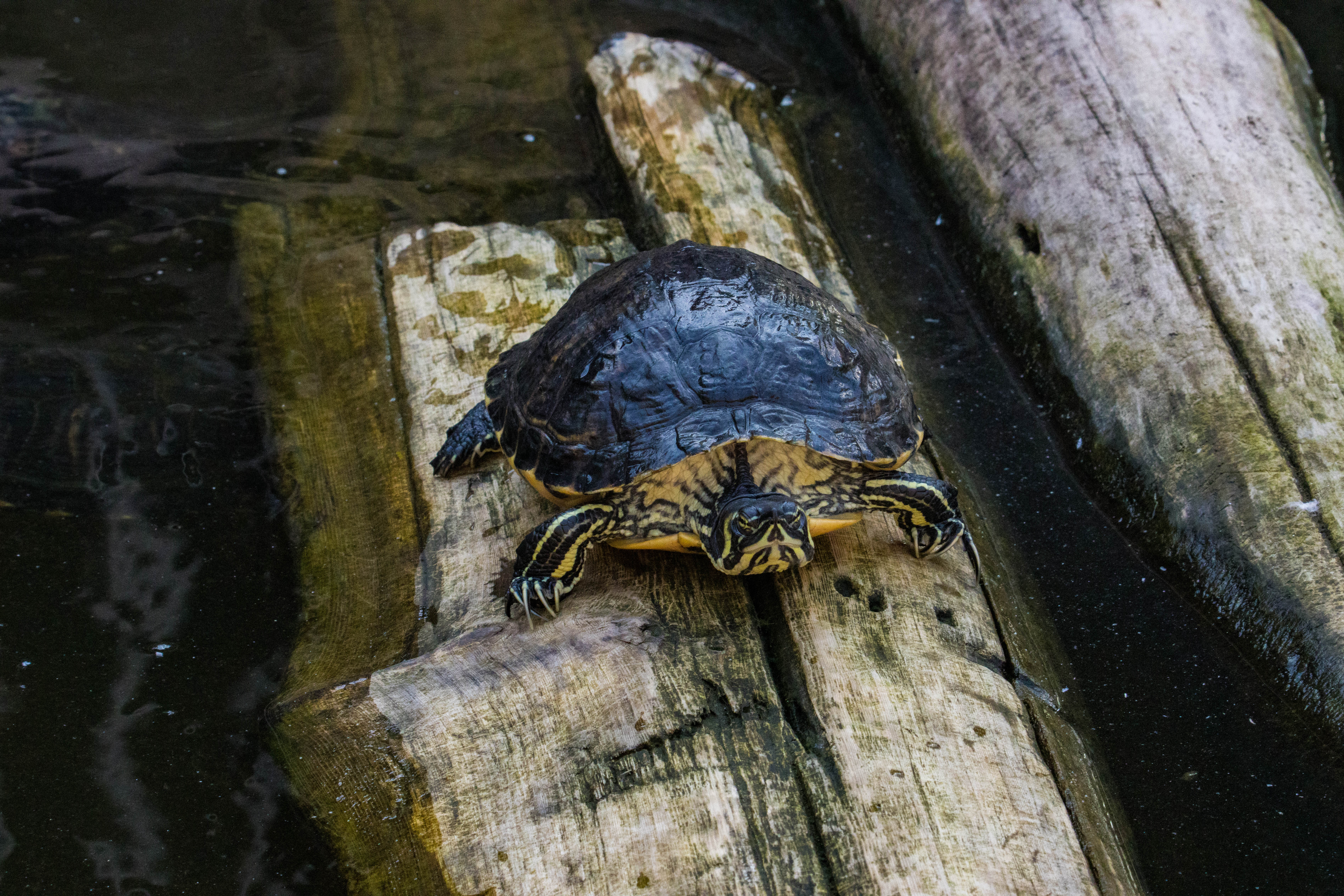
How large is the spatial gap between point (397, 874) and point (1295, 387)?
3198 millimetres

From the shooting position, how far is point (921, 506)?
9.59ft

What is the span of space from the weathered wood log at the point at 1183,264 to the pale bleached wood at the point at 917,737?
34.6 inches

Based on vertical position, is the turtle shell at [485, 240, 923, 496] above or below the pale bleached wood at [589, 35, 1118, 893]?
→ above

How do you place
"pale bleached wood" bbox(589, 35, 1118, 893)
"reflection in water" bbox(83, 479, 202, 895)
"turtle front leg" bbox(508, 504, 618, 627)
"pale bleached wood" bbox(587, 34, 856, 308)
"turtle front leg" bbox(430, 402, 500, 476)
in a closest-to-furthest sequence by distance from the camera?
"pale bleached wood" bbox(589, 35, 1118, 893) → "reflection in water" bbox(83, 479, 202, 895) → "turtle front leg" bbox(508, 504, 618, 627) → "turtle front leg" bbox(430, 402, 500, 476) → "pale bleached wood" bbox(587, 34, 856, 308)

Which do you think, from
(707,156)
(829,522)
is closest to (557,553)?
(829,522)

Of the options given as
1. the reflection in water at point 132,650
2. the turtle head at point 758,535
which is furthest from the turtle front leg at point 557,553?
the reflection in water at point 132,650

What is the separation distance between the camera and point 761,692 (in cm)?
261

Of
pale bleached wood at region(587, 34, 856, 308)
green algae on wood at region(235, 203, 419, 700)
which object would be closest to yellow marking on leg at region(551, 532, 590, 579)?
green algae on wood at region(235, 203, 419, 700)

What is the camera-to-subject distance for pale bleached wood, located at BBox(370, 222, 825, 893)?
2307 mm

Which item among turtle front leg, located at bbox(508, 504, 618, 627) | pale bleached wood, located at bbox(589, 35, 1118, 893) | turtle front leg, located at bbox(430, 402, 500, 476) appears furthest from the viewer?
turtle front leg, located at bbox(430, 402, 500, 476)

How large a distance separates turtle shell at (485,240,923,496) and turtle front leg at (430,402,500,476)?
0.80 feet

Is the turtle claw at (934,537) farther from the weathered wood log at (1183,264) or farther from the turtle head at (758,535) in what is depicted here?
the weathered wood log at (1183,264)

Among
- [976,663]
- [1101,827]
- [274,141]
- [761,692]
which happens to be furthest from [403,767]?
[274,141]

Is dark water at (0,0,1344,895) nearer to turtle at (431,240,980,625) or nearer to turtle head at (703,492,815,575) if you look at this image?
turtle at (431,240,980,625)
